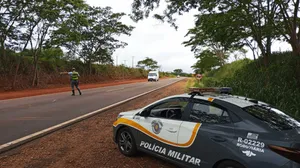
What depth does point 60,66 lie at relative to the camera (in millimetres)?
32531

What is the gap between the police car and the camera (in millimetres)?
3074

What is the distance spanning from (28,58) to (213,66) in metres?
23.8

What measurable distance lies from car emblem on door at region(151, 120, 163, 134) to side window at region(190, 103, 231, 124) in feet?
2.28

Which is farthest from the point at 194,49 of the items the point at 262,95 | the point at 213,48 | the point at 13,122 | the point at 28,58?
the point at 13,122

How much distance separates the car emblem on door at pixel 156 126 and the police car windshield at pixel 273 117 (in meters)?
1.58

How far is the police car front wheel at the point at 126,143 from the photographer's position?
504 cm

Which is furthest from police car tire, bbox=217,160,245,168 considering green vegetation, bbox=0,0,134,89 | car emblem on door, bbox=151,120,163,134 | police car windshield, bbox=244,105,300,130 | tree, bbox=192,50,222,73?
tree, bbox=192,50,222,73

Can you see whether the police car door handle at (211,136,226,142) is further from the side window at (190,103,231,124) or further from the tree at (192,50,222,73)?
the tree at (192,50,222,73)

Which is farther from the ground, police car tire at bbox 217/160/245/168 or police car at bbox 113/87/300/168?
police car at bbox 113/87/300/168

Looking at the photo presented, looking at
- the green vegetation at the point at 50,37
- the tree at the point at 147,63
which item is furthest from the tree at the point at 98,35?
the tree at the point at 147,63

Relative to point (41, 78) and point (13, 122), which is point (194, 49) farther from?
point (13, 122)

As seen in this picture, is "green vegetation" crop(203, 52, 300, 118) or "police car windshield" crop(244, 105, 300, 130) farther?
"green vegetation" crop(203, 52, 300, 118)

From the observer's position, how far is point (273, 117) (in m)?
3.66

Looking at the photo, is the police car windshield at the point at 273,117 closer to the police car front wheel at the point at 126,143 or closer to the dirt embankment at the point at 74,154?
the dirt embankment at the point at 74,154
